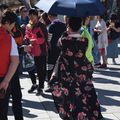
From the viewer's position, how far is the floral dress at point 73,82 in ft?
16.1

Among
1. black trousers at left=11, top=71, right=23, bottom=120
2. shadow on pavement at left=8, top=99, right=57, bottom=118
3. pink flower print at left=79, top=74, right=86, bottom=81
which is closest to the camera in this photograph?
pink flower print at left=79, top=74, right=86, bottom=81

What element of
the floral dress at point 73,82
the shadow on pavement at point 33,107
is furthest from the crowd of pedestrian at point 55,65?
the shadow on pavement at point 33,107

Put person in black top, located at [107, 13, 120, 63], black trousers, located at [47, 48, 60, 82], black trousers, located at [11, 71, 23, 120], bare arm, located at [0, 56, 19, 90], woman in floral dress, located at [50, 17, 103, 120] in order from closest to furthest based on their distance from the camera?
1. bare arm, located at [0, 56, 19, 90]
2. woman in floral dress, located at [50, 17, 103, 120]
3. black trousers, located at [11, 71, 23, 120]
4. black trousers, located at [47, 48, 60, 82]
5. person in black top, located at [107, 13, 120, 63]

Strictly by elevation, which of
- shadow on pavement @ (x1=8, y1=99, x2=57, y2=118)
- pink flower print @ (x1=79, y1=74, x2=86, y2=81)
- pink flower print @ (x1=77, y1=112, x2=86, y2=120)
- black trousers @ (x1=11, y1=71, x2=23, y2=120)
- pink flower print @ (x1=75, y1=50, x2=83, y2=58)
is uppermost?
pink flower print @ (x1=75, y1=50, x2=83, y2=58)

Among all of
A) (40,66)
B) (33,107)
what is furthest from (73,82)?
(40,66)

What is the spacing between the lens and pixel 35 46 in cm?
734

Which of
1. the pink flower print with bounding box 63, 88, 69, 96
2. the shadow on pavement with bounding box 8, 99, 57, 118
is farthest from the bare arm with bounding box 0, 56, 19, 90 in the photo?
the shadow on pavement with bounding box 8, 99, 57, 118

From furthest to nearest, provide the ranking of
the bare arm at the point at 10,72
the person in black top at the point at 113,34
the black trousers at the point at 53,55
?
1. the person in black top at the point at 113,34
2. the black trousers at the point at 53,55
3. the bare arm at the point at 10,72

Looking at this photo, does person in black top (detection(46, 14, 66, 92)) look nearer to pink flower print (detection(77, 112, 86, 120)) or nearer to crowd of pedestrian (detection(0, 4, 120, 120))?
crowd of pedestrian (detection(0, 4, 120, 120))

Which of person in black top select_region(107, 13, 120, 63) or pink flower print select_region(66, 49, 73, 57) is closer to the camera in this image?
pink flower print select_region(66, 49, 73, 57)

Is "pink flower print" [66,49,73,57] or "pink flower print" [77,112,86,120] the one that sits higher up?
"pink flower print" [66,49,73,57]

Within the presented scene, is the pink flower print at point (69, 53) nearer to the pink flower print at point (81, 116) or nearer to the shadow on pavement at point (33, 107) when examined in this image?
the pink flower print at point (81, 116)

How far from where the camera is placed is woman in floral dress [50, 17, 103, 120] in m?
4.89

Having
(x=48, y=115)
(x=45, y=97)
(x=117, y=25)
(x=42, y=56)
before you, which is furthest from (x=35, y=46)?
(x=117, y=25)
